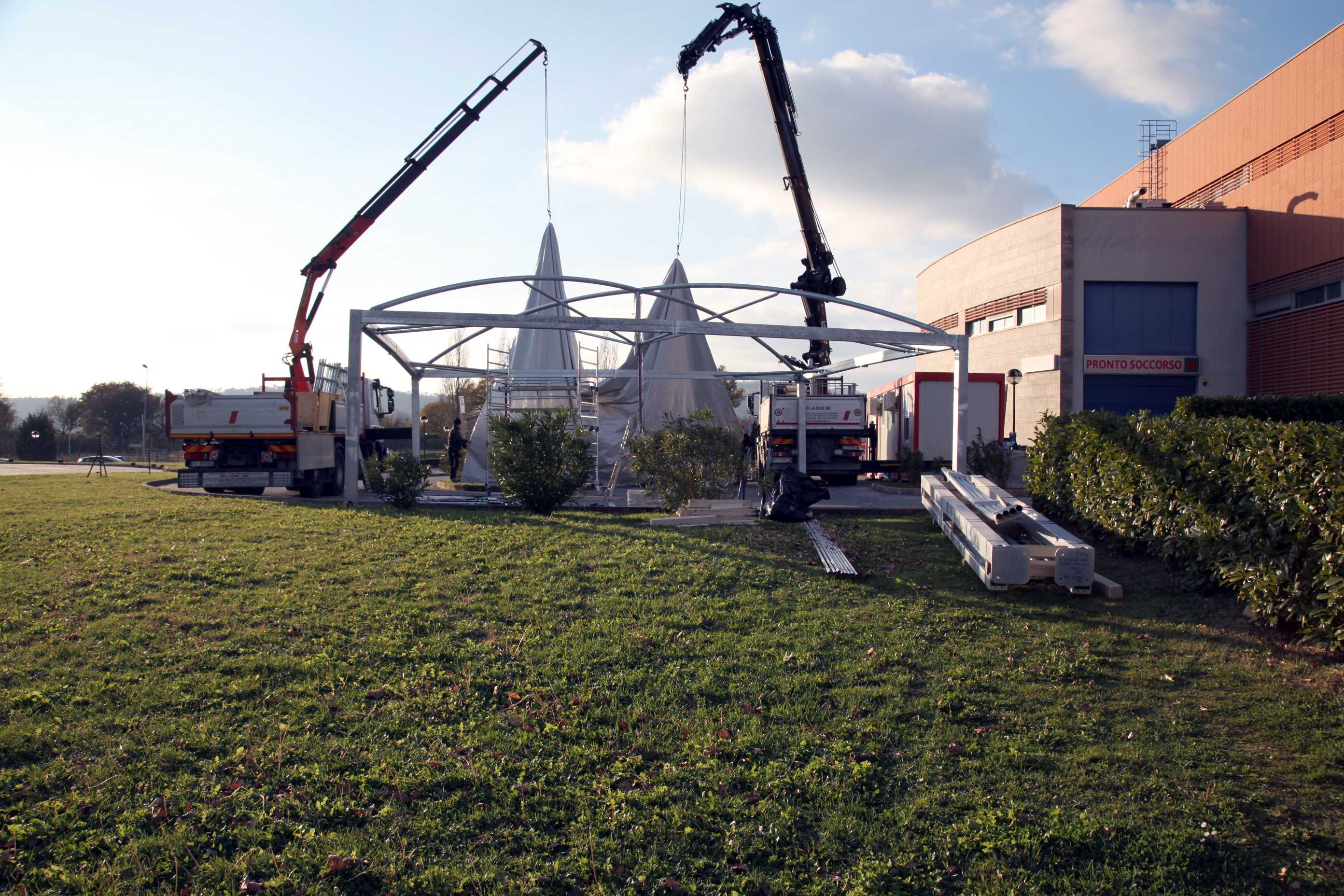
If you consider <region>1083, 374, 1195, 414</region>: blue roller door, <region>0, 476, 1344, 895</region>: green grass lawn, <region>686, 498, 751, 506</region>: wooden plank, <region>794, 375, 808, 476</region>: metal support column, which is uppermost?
<region>1083, 374, 1195, 414</region>: blue roller door

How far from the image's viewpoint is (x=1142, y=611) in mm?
7172

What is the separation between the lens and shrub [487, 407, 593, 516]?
12.6 meters

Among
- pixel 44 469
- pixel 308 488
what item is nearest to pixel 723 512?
pixel 308 488

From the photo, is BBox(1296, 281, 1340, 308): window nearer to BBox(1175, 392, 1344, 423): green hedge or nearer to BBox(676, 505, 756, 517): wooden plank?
BBox(1175, 392, 1344, 423): green hedge

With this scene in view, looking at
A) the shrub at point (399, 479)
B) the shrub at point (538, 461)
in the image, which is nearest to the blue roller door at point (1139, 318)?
the shrub at point (538, 461)

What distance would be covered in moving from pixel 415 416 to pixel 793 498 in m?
8.96

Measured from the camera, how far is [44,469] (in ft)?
93.5

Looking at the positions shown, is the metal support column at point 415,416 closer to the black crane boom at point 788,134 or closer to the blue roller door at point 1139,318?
the black crane boom at point 788,134

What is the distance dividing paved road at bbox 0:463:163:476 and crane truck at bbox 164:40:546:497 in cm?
1000

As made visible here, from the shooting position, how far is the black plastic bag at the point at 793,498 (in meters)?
11.7

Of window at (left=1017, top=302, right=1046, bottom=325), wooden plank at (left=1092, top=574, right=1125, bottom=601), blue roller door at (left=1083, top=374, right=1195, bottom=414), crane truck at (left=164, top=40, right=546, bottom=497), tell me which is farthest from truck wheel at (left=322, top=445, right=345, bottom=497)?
blue roller door at (left=1083, top=374, right=1195, bottom=414)

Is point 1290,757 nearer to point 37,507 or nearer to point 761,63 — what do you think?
point 37,507

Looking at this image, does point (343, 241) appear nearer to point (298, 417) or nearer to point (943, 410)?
point (298, 417)

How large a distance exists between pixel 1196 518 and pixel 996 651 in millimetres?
2553
